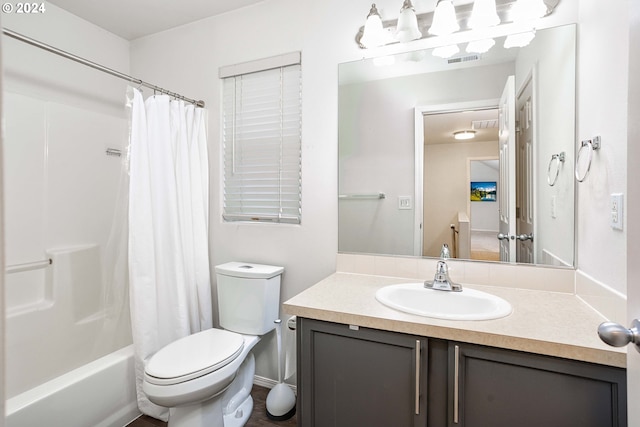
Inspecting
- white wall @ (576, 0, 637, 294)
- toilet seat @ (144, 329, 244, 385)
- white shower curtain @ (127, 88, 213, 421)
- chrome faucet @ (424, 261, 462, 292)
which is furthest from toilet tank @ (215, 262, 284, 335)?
white wall @ (576, 0, 637, 294)

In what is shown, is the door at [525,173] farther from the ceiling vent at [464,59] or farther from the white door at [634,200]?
the white door at [634,200]

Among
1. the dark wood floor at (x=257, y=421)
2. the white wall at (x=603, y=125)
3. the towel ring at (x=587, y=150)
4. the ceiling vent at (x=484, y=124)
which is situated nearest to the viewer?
the white wall at (x=603, y=125)

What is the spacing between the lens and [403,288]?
4.99 ft

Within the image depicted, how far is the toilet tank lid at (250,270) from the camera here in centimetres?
183

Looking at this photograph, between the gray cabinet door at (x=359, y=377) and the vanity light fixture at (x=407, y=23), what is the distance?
1.42 m

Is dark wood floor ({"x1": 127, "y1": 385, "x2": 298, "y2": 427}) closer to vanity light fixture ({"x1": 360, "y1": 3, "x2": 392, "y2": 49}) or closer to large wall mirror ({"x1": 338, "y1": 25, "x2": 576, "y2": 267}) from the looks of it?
large wall mirror ({"x1": 338, "y1": 25, "x2": 576, "y2": 267})

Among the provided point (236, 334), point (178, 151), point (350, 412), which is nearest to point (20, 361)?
point (236, 334)

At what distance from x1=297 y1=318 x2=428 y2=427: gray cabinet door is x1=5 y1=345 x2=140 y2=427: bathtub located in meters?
1.04

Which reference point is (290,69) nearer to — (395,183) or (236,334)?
(395,183)

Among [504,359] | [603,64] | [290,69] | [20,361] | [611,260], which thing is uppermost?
[290,69]

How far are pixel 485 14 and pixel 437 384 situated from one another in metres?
1.60

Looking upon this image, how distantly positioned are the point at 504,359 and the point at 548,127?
1.08m

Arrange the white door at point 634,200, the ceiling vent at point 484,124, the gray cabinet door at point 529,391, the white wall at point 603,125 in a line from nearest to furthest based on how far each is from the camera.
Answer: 1. the white door at point 634,200
2. the gray cabinet door at point 529,391
3. the white wall at point 603,125
4. the ceiling vent at point 484,124

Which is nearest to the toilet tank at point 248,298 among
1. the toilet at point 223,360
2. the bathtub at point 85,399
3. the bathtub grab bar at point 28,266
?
the toilet at point 223,360
